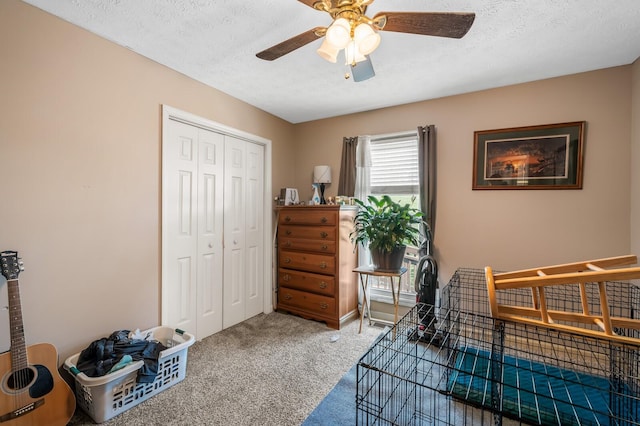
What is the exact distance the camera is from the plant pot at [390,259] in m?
2.82

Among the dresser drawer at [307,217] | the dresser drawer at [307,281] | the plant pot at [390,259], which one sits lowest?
the dresser drawer at [307,281]

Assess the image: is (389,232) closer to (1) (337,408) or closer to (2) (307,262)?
(2) (307,262)

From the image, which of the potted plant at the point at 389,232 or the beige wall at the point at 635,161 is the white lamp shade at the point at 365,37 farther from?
the beige wall at the point at 635,161

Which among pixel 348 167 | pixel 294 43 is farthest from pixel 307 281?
pixel 294 43

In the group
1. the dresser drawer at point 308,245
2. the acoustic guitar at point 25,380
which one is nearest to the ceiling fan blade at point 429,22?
the dresser drawer at point 308,245

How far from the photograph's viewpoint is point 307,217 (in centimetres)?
327

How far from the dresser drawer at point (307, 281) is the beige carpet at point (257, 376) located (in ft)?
1.26

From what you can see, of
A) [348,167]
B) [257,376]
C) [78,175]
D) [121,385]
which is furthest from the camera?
[348,167]

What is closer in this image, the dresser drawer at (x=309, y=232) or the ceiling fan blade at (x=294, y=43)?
the ceiling fan blade at (x=294, y=43)

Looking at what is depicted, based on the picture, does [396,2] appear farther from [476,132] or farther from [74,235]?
[74,235]

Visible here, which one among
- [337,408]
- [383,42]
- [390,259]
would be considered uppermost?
[383,42]

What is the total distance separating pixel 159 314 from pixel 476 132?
343 centimetres

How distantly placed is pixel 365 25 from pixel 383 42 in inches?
31.0

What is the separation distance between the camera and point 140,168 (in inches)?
89.7
